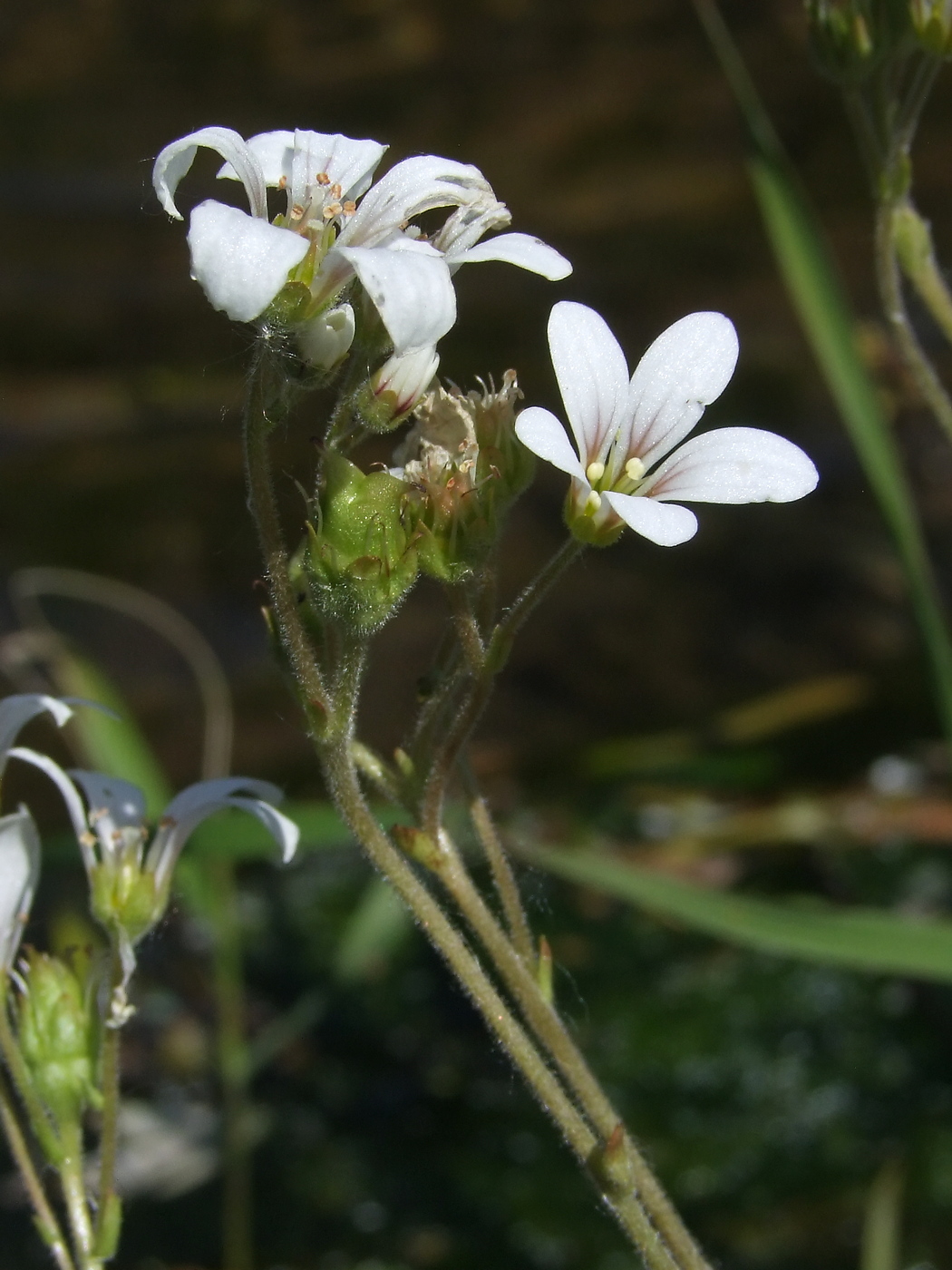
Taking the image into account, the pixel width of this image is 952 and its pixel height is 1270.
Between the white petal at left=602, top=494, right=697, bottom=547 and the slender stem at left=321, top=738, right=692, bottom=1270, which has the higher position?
the white petal at left=602, top=494, right=697, bottom=547

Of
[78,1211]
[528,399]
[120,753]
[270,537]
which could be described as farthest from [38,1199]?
[528,399]

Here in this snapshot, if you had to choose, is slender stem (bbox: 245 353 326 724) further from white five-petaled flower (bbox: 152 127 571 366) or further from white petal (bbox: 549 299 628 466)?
white petal (bbox: 549 299 628 466)

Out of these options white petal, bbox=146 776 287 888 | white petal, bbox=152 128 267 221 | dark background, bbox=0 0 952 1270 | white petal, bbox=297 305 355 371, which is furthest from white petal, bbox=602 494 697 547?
dark background, bbox=0 0 952 1270

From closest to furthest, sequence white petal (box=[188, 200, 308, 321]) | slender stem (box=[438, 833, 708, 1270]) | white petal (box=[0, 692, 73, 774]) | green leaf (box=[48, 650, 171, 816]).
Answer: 1. white petal (box=[188, 200, 308, 321])
2. slender stem (box=[438, 833, 708, 1270])
3. white petal (box=[0, 692, 73, 774])
4. green leaf (box=[48, 650, 171, 816])

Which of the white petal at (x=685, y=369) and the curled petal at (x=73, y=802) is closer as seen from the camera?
the white petal at (x=685, y=369)

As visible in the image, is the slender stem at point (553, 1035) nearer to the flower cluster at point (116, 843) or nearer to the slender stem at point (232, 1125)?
the flower cluster at point (116, 843)

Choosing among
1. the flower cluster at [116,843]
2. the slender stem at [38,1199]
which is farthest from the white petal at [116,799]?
the slender stem at [38,1199]

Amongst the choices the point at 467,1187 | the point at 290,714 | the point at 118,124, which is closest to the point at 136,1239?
the point at 467,1187

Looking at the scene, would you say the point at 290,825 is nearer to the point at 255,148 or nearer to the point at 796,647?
the point at 255,148
